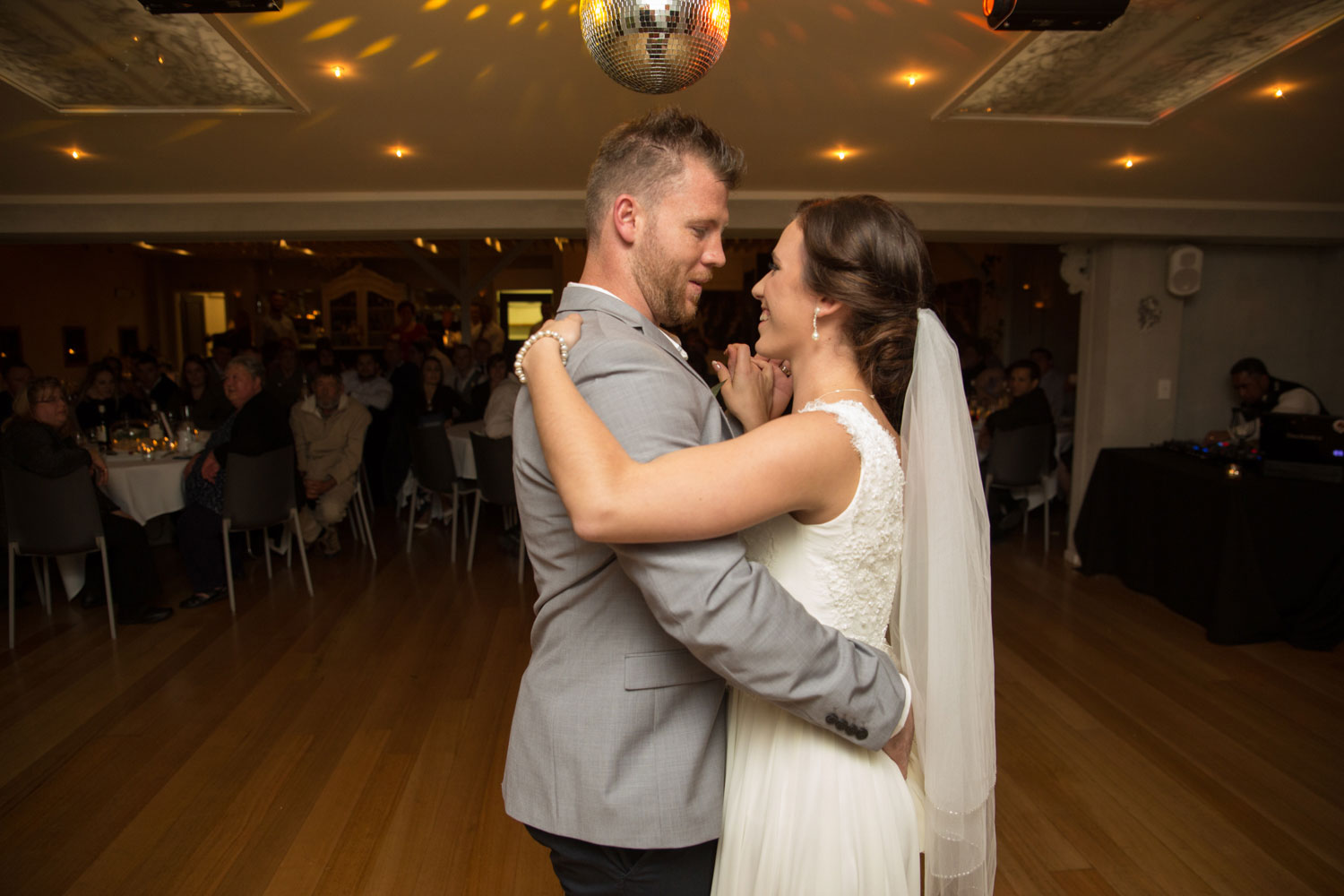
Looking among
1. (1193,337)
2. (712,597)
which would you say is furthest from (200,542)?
(1193,337)

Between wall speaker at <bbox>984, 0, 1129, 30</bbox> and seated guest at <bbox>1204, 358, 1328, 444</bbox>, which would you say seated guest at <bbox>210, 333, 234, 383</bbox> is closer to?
wall speaker at <bbox>984, 0, 1129, 30</bbox>

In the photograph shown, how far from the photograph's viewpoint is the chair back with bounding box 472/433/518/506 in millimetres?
5172

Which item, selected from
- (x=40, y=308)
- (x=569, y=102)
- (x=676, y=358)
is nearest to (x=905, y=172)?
(x=569, y=102)

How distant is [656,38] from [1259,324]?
615 cm

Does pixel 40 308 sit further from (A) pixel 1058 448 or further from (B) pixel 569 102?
(A) pixel 1058 448

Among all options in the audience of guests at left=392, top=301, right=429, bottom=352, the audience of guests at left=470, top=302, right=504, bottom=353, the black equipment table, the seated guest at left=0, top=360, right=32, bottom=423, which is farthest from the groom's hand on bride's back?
the audience of guests at left=392, top=301, right=429, bottom=352

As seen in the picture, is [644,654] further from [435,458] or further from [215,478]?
[435,458]

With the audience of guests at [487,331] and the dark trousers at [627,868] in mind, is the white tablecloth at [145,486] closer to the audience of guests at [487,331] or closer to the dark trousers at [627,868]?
the dark trousers at [627,868]

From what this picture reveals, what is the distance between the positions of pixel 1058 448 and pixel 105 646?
678 centimetres

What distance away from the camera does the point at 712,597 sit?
0.95m

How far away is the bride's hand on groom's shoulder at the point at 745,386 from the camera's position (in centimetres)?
147

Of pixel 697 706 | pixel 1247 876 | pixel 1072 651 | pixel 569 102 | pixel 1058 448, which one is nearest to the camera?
pixel 697 706

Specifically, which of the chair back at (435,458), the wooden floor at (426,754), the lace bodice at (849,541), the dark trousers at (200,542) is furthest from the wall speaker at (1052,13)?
the dark trousers at (200,542)

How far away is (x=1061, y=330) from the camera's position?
930cm
